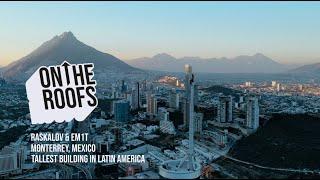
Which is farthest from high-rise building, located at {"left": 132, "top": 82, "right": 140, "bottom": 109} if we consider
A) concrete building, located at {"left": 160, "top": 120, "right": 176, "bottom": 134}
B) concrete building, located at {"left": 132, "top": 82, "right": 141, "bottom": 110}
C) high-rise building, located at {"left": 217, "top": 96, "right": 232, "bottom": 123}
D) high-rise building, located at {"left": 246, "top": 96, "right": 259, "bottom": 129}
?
high-rise building, located at {"left": 246, "top": 96, "right": 259, "bottom": 129}

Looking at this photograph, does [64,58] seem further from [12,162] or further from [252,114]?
[12,162]

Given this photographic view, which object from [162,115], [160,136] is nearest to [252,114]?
[160,136]

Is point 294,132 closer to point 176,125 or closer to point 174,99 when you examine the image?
point 176,125

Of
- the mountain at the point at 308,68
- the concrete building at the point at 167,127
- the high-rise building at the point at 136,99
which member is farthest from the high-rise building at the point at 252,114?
the mountain at the point at 308,68

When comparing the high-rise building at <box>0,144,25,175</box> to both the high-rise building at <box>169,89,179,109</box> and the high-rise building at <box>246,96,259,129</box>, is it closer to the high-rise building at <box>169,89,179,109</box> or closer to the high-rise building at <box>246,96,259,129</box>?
the high-rise building at <box>246,96,259,129</box>

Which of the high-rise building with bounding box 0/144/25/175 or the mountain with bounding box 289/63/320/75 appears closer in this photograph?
the high-rise building with bounding box 0/144/25/175

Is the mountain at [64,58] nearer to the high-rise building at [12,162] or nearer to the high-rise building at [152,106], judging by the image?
the high-rise building at [152,106]
